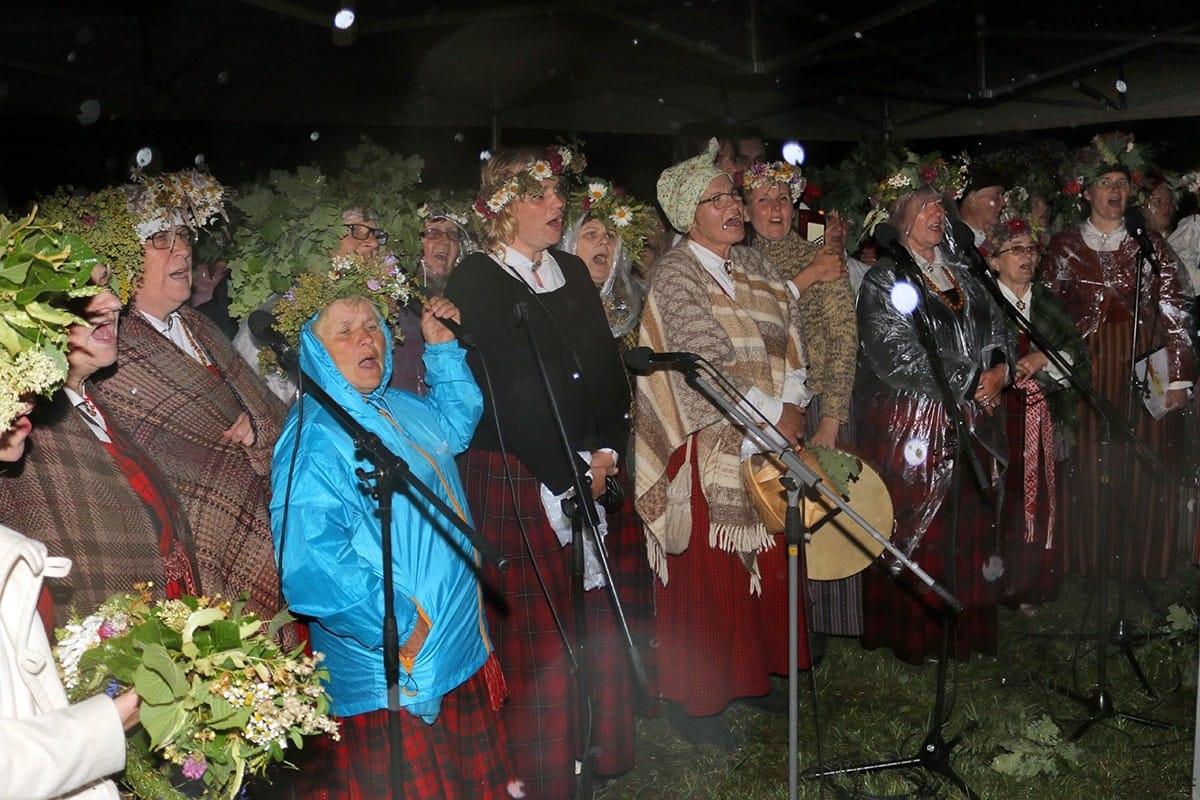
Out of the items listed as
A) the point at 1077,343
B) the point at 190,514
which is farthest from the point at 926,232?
the point at 190,514

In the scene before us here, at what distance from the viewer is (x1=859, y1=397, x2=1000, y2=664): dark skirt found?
5.83 m

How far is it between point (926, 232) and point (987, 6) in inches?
161

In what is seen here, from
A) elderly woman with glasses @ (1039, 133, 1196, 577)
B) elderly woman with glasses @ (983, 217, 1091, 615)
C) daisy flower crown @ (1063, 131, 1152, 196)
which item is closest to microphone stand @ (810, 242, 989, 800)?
elderly woman with glasses @ (983, 217, 1091, 615)

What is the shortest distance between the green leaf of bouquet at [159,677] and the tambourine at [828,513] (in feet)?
9.58

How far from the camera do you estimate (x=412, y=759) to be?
3.74m

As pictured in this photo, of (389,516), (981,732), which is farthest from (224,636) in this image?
(981,732)

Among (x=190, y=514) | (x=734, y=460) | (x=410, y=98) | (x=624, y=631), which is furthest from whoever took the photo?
(x=410, y=98)

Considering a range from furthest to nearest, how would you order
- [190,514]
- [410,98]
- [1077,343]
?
[410,98]
[1077,343]
[190,514]

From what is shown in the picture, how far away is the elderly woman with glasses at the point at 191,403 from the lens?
390 cm

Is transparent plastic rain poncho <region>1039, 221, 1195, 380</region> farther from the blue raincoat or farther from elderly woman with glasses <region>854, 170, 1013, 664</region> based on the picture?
the blue raincoat

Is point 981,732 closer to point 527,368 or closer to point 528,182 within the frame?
point 527,368

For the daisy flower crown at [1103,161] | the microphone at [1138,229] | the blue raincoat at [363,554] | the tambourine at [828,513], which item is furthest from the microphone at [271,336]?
the daisy flower crown at [1103,161]

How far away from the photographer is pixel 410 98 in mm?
7215

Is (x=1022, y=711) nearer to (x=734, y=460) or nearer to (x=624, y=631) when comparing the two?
(x=734, y=460)
